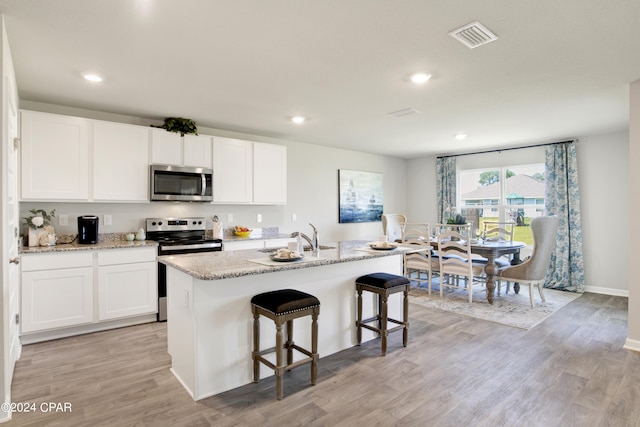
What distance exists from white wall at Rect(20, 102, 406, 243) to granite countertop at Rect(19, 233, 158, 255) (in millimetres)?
83

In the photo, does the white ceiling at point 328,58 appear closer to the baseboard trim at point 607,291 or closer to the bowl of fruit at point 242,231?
the bowl of fruit at point 242,231

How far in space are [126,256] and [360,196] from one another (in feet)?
13.9

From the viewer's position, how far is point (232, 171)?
4.69 metres

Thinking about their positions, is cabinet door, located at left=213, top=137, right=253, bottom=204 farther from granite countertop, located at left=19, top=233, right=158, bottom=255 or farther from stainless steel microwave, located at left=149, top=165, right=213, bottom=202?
granite countertop, located at left=19, top=233, right=158, bottom=255

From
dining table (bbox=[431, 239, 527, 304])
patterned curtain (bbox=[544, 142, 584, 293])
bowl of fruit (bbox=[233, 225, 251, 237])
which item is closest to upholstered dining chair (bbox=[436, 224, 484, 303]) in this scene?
dining table (bbox=[431, 239, 527, 304])

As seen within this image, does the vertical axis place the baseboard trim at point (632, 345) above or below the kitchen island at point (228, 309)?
below

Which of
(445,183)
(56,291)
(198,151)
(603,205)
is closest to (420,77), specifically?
(198,151)

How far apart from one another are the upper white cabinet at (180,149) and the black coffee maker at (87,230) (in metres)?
0.90

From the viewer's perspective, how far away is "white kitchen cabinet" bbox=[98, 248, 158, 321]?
3.57m

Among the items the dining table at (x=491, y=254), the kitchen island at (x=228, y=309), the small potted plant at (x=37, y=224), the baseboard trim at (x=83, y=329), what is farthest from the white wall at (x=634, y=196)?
the small potted plant at (x=37, y=224)

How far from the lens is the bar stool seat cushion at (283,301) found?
230 cm

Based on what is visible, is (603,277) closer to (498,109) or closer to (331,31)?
(498,109)

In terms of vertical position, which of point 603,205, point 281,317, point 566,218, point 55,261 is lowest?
point 281,317

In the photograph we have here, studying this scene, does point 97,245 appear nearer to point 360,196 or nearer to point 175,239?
point 175,239
